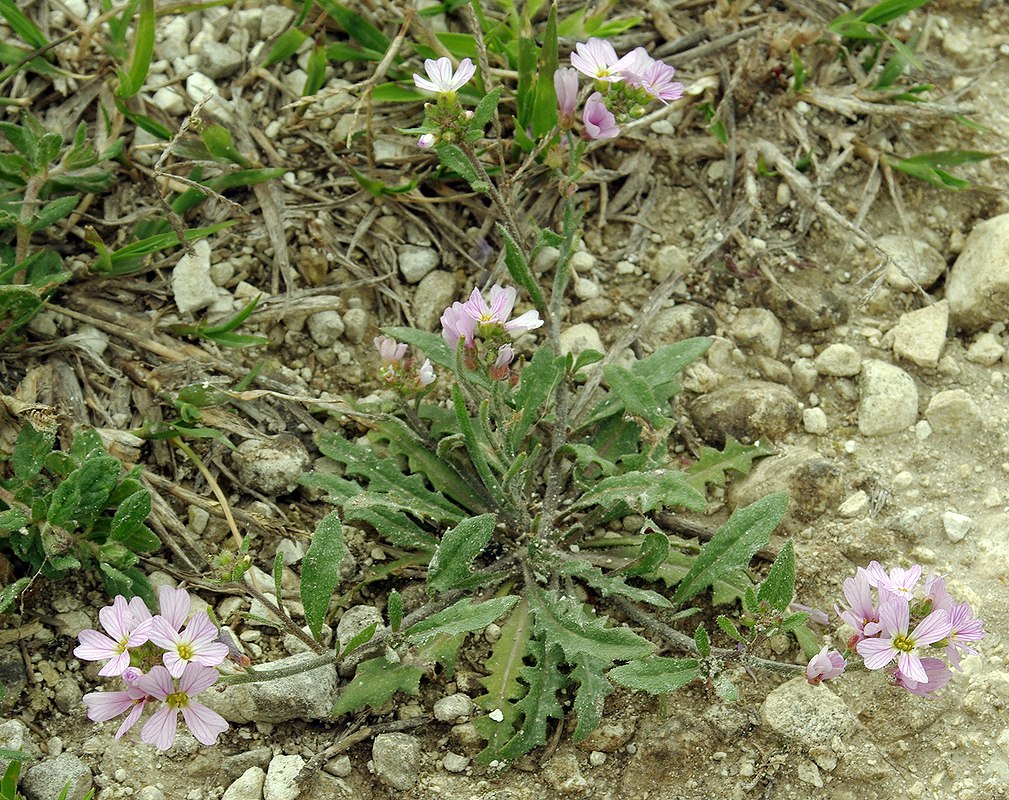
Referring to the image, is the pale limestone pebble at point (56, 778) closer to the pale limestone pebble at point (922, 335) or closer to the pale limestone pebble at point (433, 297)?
the pale limestone pebble at point (433, 297)

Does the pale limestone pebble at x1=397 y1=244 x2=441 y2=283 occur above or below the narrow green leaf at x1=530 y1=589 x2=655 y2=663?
above

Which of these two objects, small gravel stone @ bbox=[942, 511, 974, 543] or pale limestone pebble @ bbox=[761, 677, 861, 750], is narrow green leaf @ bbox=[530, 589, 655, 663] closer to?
pale limestone pebble @ bbox=[761, 677, 861, 750]

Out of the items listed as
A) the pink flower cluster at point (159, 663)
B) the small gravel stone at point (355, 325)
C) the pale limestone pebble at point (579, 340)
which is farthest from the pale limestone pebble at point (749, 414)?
the pink flower cluster at point (159, 663)

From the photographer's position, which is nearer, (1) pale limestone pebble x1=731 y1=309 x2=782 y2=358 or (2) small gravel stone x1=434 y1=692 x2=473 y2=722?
(2) small gravel stone x1=434 y1=692 x2=473 y2=722

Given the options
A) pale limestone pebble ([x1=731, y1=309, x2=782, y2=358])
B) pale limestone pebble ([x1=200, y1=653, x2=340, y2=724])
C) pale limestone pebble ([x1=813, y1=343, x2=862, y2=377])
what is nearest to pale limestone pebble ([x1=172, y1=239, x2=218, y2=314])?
pale limestone pebble ([x1=200, y1=653, x2=340, y2=724])

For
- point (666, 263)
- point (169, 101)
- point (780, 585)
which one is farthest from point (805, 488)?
point (169, 101)

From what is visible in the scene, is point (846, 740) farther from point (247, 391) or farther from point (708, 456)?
point (247, 391)

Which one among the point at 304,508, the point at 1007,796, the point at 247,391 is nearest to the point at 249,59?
the point at 247,391
